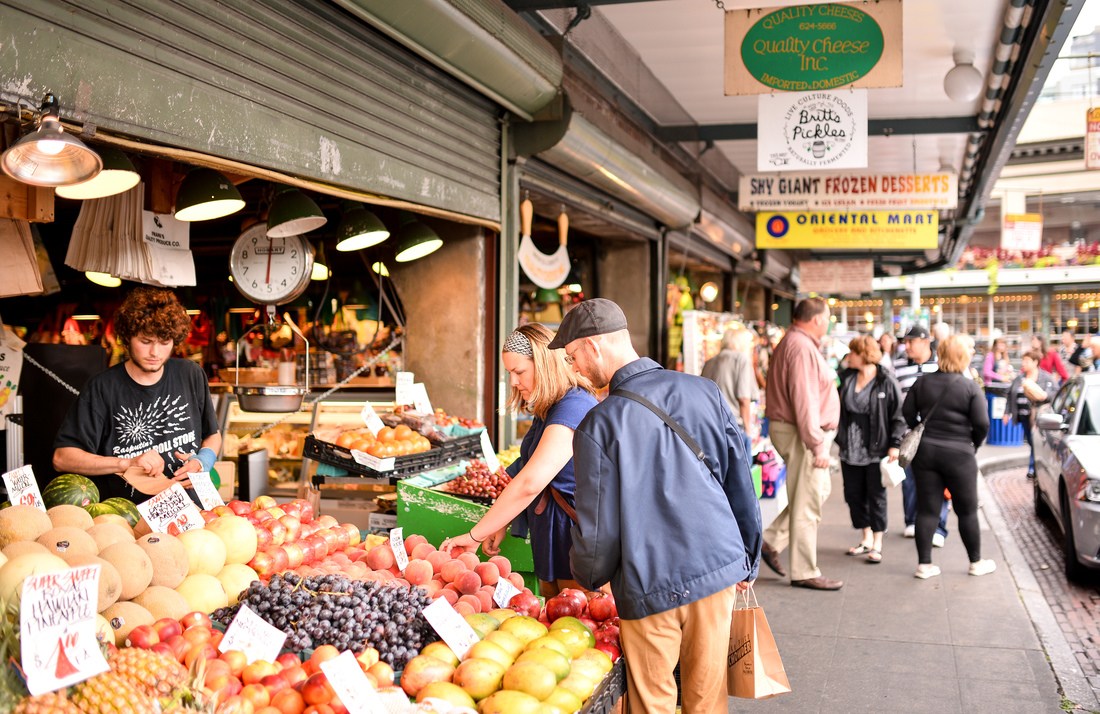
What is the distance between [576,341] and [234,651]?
1439mm

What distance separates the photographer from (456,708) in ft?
8.02

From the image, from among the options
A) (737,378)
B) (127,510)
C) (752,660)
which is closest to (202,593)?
(127,510)

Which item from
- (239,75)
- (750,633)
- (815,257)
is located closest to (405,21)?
(239,75)

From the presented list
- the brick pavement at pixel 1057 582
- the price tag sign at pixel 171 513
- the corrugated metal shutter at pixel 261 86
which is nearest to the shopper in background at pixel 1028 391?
the brick pavement at pixel 1057 582

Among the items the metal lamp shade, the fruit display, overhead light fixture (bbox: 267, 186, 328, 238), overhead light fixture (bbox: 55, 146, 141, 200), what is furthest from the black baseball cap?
overhead light fixture (bbox: 267, 186, 328, 238)

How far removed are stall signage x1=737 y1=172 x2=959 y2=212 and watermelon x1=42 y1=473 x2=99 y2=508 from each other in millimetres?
9098

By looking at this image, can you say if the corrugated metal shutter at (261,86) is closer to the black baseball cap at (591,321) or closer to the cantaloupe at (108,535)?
the cantaloupe at (108,535)

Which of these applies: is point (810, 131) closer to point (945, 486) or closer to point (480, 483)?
point (945, 486)

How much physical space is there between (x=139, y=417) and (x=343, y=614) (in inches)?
99.3

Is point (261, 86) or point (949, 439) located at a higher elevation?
point (261, 86)

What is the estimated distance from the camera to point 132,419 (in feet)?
15.6

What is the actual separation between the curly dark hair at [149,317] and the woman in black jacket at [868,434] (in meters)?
5.67

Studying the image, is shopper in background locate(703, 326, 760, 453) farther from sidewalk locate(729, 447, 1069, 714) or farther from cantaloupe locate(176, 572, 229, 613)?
cantaloupe locate(176, 572, 229, 613)

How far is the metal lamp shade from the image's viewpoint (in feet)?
9.52
